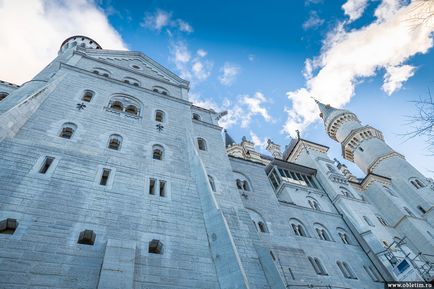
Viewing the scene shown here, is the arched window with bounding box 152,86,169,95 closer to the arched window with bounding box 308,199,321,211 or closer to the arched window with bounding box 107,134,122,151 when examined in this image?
the arched window with bounding box 107,134,122,151

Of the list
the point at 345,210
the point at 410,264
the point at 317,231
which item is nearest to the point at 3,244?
the point at 317,231

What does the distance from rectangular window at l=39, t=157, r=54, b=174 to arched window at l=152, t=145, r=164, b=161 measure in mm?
4611

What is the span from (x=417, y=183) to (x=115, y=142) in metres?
30.8

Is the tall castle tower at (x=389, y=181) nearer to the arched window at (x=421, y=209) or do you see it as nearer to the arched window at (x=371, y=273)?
the arched window at (x=421, y=209)

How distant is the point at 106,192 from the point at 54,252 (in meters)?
3.04

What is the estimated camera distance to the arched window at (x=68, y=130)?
1331cm

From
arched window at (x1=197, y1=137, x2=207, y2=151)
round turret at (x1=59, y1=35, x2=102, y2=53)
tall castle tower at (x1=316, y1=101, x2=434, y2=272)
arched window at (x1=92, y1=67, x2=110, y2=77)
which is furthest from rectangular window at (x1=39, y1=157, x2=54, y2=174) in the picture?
tall castle tower at (x1=316, y1=101, x2=434, y2=272)

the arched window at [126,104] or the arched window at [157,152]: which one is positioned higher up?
the arched window at [126,104]

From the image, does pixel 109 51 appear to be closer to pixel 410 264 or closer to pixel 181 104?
pixel 181 104

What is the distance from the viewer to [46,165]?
37.0 ft

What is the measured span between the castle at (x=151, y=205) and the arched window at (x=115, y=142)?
0.07 meters

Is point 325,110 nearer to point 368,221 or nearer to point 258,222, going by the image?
point 368,221

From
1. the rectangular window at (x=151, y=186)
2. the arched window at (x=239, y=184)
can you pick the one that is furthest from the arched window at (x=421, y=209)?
the rectangular window at (x=151, y=186)

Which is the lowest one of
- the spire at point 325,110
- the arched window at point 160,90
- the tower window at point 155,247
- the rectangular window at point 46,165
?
the tower window at point 155,247
